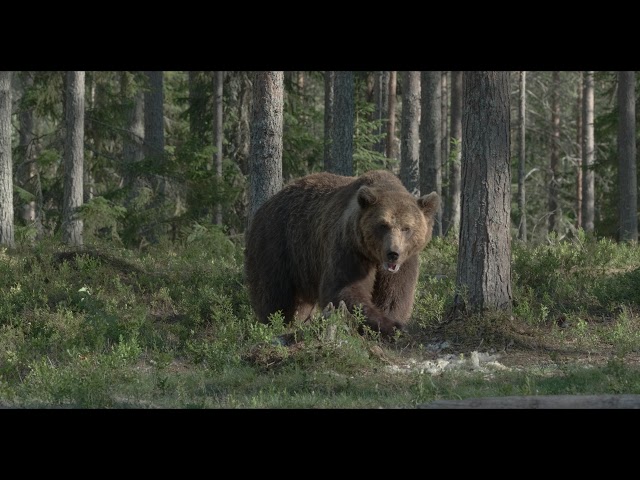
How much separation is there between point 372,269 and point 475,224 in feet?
5.80

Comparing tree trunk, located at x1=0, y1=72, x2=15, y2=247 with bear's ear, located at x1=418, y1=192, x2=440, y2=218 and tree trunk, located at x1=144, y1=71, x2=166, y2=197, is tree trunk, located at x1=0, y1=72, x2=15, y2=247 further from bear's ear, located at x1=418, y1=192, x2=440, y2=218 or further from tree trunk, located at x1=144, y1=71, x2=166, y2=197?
bear's ear, located at x1=418, y1=192, x2=440, y2=218

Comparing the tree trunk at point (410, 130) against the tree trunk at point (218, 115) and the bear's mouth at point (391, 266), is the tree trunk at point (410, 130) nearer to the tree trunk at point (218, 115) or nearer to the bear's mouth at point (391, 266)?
the tree trunk at point (218, 115)

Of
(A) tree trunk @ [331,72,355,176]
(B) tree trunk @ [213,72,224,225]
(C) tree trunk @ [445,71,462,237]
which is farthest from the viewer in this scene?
(C) tree trunk @ [445,71,462,237]

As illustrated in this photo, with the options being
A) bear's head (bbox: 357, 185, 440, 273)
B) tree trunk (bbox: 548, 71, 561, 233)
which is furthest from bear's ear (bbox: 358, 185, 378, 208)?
tree trunk (bbox: 548, 71, 561, 233)

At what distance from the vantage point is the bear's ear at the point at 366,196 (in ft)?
32.3

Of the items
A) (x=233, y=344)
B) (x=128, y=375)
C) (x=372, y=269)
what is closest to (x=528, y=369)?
(x=372, y=269)

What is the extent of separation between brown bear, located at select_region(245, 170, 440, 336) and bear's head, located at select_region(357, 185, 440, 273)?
0.01 m

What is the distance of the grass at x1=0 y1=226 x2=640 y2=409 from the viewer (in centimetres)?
781

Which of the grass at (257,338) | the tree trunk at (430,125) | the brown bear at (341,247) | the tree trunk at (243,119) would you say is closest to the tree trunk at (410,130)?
the tree trunk at (430,125)

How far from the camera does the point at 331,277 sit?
33.3 ft

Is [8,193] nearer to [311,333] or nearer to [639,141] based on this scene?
[311,333]

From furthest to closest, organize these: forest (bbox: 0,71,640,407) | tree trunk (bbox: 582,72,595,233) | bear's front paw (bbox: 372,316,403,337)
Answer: tree trunk (bbox: 582,72,595,233), forest (bbox: 0,71,640,407), bear's front paw (bbox: 372,316,403,337)

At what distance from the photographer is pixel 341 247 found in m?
10.2

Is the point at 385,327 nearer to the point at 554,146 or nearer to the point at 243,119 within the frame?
the point at 243,119
